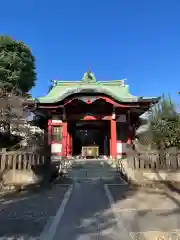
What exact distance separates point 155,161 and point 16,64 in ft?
86.0

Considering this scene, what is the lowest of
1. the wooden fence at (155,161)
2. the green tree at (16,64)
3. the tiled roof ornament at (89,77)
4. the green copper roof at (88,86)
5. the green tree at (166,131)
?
the wooden fence at (155,161)

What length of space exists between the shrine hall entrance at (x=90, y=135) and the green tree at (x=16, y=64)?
9526 mm

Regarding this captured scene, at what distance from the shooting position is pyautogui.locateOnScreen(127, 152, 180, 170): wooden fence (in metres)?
9.73

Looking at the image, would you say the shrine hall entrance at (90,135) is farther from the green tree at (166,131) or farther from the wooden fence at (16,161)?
the wooden fence at (16,161)

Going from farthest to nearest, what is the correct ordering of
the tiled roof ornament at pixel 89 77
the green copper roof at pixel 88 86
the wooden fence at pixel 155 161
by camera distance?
the tiled roof ornament at pixel 89 77
the green copper roof at pixel 88 86
the wooden fence at pixel 155 161

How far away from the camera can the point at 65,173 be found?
12.9 meters

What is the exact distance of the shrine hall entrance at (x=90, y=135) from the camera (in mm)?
→ 22250

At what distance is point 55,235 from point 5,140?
14.8 m

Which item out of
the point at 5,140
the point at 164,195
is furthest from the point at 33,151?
the point at 5,140

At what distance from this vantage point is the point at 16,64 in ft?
103

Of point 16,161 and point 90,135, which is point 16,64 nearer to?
point 90,135

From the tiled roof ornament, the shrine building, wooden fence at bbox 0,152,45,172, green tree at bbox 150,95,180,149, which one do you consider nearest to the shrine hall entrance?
the shrine building

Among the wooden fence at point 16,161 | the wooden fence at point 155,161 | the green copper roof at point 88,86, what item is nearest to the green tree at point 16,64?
the green copper roof at point 88,86

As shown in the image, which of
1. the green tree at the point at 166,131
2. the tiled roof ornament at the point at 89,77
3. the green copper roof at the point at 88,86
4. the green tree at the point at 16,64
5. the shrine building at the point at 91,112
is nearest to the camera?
the green tree at the point at 166,131
